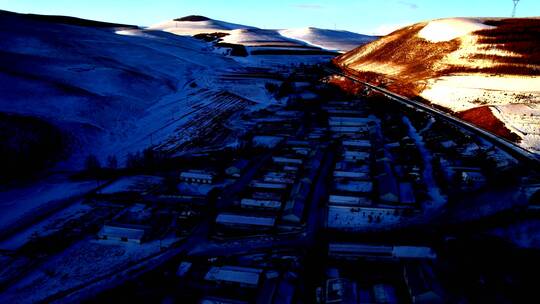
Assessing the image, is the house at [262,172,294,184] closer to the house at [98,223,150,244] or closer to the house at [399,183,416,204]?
the house at [399,183,416,204]

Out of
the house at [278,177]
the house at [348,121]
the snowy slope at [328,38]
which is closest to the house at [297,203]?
the house at [278,177]

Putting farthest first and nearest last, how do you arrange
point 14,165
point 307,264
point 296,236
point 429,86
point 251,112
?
point 429,86
point 251,112
point 14,165
point 296,236
point 307,264

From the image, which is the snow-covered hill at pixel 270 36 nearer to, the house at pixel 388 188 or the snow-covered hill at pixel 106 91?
the snow-covered hill at pixel 106 91

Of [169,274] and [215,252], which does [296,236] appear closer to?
[215,252]

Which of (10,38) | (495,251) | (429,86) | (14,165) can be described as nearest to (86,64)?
(10,38)

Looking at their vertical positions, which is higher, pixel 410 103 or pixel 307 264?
pixel 410 103

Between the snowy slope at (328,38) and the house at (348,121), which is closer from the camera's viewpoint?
the house at (348,121)

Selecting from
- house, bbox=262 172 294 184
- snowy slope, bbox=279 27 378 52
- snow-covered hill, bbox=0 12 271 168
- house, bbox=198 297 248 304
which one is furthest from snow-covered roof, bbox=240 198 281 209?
snowy slope, bbox=279 27 378 52
